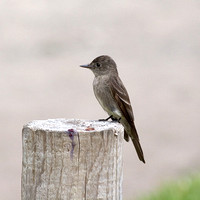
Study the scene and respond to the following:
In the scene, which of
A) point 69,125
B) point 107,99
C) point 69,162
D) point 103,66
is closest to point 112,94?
point 107,99

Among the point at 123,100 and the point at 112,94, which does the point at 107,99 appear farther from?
the point at 123,100

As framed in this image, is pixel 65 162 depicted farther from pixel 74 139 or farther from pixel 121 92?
pixel 121 92

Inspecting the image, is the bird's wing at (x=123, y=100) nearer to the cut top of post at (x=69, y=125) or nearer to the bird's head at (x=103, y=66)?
the bird's head at (x=103, y=66)

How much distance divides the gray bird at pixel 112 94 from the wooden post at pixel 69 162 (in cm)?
230

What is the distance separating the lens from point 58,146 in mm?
3002

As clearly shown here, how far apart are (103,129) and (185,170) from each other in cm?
499

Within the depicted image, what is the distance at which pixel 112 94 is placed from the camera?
568cm

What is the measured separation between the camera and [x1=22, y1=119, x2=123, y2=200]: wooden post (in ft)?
9.87

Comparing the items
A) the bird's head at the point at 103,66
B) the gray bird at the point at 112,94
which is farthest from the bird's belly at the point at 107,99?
the bird's head at the point at 103,66

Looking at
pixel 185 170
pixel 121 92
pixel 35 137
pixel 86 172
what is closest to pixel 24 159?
pixel 35 137

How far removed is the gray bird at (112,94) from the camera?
18.2 feet

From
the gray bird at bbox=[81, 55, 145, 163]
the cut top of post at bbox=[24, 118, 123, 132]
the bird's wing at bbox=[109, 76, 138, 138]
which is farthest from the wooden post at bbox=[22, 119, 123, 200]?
the bird's wing at bbox=[109, 76, 138, 138]

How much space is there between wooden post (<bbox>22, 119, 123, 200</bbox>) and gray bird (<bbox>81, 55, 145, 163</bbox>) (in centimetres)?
230

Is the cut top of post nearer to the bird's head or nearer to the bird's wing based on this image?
the bird's wing
